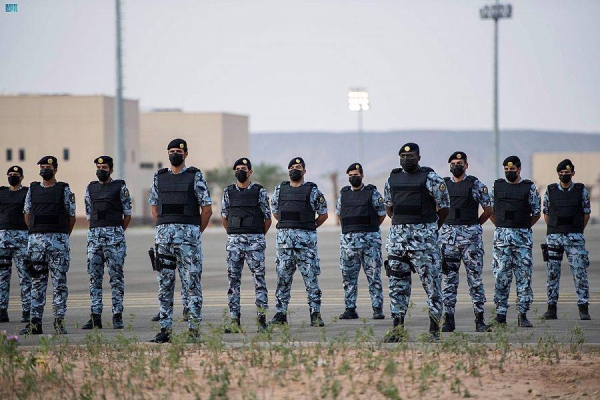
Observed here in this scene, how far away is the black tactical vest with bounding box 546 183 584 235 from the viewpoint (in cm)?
A: 1688

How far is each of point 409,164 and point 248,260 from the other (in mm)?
3025

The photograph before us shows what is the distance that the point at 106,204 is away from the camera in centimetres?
1606

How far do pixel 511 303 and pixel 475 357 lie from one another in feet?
26.5

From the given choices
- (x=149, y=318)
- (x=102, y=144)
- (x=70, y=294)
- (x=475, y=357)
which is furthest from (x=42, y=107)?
A: (x=475, y=357)

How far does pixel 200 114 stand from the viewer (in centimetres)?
13075

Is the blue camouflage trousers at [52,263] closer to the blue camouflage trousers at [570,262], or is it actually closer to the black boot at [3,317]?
the black boot at [3,317]

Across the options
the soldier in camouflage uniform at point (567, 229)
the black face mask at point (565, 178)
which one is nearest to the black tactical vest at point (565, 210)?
the soldier in camouflage uniform at point (567, 229)

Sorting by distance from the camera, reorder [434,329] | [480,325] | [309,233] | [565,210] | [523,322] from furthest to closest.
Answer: [565,210] → [309,233] → [523,322] → [480,325] → [434,329]

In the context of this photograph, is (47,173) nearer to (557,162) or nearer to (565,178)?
(565,178)

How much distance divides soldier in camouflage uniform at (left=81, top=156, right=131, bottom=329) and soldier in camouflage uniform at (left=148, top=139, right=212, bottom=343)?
202 cm

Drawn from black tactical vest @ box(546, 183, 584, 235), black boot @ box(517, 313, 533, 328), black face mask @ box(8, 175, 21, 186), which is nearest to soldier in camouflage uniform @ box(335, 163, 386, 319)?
black tactical vest @ box(546, 183, 584, 235)

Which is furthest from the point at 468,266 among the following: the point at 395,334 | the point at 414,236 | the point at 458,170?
the point at 395,334

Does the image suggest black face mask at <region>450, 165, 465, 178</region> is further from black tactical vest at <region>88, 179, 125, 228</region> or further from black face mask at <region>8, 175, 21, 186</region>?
black face mask at <region>8, 175, 21, 186</region>

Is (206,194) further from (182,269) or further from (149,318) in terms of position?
(149,318)
